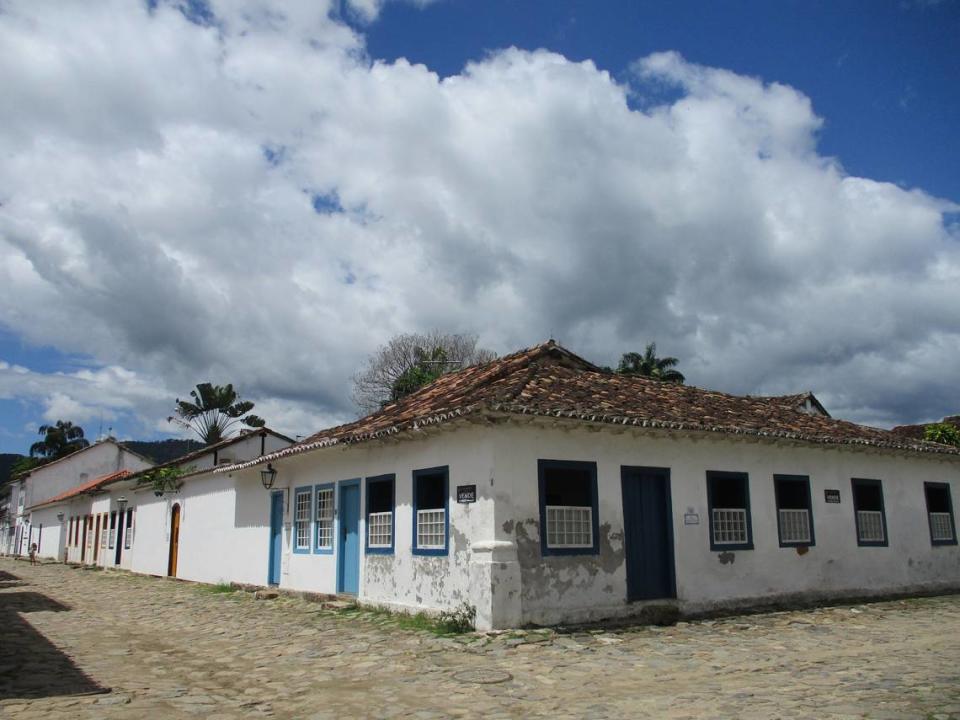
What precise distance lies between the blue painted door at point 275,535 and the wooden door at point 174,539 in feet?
24.1

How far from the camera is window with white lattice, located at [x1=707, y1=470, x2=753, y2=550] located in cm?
1291

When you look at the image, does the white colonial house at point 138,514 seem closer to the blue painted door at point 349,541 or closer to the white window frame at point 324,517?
the white window frame at point 324,517

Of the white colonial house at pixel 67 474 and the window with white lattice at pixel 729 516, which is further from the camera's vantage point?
the white colonial house at pixel 67 474

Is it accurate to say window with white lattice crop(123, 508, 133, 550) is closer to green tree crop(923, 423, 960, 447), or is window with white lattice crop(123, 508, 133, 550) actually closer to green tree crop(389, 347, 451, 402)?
green tree crop(389, 347, 451, 402)

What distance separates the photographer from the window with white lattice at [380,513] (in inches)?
504

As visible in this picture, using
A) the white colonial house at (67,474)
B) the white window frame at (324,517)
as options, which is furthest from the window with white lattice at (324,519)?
the white colonial house at (67,474)

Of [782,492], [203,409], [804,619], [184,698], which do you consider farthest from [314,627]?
[203,409]

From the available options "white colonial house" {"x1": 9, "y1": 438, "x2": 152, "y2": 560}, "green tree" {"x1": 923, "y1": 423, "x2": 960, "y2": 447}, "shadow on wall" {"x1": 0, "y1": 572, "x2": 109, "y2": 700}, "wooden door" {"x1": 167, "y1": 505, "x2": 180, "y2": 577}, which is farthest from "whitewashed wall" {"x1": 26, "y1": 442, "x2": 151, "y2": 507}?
"green tree" {"x1": 923, "y1": 423, "x2": 960, "y2": 447}

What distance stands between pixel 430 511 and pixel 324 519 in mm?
3882

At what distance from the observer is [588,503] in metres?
11.8

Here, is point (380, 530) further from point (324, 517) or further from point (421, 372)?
point (421, 372)

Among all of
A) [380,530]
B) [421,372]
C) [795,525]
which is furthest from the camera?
[421,372]

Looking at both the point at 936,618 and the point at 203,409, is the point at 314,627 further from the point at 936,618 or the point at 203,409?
the point at 203,409

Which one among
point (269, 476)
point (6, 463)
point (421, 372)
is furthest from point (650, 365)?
point (6, 463)
